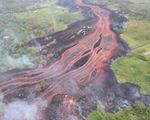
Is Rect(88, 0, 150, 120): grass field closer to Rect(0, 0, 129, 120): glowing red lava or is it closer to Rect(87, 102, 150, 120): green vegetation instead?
Rect(87, 102, 150, 120): green vegetation

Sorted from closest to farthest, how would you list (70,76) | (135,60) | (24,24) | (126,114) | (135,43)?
(126,114) → (70,76) → (135,60) → (135,43) → (24,24)

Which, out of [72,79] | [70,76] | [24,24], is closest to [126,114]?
[72,79]

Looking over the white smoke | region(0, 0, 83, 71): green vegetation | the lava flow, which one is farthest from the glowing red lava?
region(0, 0, 83, 71): green vegetation

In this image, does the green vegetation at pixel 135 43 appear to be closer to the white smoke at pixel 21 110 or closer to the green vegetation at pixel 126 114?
the green vegetation at pixel 126 114

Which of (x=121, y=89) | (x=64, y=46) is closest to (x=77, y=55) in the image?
(x=64, y=46)

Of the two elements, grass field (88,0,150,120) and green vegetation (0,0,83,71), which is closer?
grass field (88,0,150,120)

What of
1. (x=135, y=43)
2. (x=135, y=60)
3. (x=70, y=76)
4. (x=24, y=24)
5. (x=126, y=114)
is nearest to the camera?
(x=126, y=114)

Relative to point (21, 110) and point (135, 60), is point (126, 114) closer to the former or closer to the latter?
point (21, 110)
